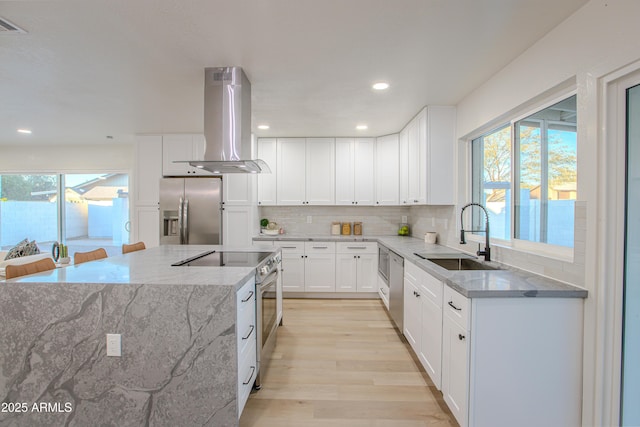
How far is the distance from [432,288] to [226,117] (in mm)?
2118

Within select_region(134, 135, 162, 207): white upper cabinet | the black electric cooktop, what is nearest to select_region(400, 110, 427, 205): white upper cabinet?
the black electric cooktop

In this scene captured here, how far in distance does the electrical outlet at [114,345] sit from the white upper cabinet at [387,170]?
350 centimetres

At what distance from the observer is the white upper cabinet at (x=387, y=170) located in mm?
4172

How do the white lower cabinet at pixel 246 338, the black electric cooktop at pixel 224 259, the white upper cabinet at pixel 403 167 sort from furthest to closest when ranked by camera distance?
1. the white upper cabinet at pixel 403 167
2. the black electric cooktop at pixel 224 259
3. the white lower cabinet at pixel 246 338

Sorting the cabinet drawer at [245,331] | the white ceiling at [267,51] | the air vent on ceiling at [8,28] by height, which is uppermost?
the white ceiling at [267,51]

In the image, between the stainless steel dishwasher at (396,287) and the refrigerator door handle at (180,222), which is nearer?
the stainless steel dishwasher at (396,287)

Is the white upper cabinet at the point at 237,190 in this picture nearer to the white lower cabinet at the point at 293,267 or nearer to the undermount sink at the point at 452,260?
the white lower cabinet at the point at 293,267

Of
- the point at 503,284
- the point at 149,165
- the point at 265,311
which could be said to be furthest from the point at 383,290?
the point at 149,165

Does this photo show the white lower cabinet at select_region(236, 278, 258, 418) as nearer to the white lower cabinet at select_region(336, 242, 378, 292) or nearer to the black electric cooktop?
the black electric cooktop

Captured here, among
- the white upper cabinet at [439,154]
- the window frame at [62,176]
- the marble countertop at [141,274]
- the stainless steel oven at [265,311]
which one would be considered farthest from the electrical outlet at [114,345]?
the window frame at [62,176]

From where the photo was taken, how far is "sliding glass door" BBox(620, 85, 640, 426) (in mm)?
1389

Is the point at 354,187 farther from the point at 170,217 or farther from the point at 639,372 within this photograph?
the point at 639,372

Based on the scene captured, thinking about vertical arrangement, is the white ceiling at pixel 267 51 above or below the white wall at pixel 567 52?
above

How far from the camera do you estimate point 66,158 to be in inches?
199
